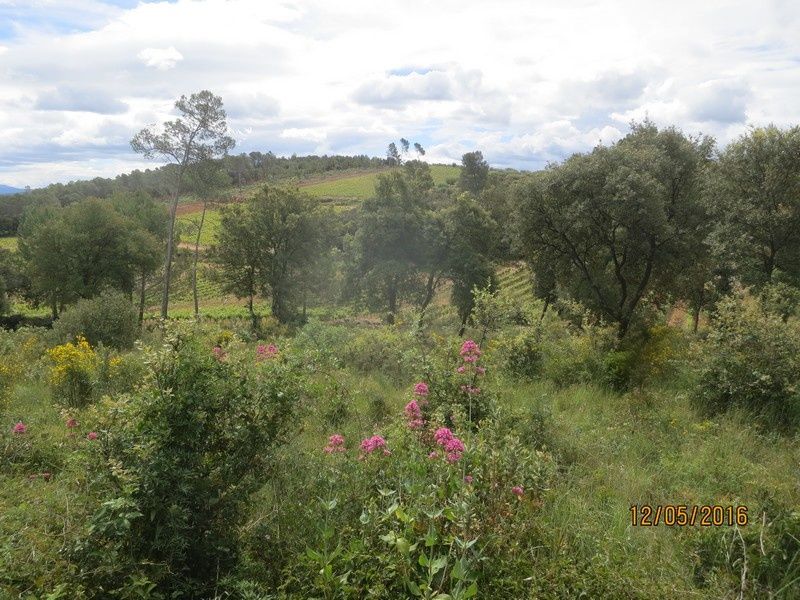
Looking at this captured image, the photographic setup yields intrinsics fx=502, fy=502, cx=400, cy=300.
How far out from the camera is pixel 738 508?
3973 mm

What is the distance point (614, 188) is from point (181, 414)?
11.7m

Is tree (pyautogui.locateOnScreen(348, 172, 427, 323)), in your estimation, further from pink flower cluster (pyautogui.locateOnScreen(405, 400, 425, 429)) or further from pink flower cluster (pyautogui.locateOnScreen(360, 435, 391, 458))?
pink flower cluster (pyautogui.locateOnScreen(360, 435, 391, 458))

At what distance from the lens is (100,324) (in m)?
15.3

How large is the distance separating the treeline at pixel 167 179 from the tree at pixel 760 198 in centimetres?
2237

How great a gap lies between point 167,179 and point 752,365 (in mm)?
26210

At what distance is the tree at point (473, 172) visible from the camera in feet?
188

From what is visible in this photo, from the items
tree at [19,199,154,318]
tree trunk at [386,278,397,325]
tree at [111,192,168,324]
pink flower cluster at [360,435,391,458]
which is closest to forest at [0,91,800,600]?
pink flower cluster at [360,435,391,458]

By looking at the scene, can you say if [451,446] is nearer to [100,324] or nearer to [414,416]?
[414,416]

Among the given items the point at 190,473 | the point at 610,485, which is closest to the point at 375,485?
the point at 190,473

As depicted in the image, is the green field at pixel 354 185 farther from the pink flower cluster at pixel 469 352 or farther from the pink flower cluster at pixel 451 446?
the pink flower cluster at pixel 451 446

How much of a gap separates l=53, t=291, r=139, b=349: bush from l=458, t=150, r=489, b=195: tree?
4588 centimetres

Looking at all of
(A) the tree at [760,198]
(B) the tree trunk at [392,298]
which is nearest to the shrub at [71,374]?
(A) the tree at [760,198]

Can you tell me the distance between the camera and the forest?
3150 mm

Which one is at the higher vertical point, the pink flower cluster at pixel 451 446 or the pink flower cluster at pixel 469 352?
the pink flower cluster at pixel 469 352
